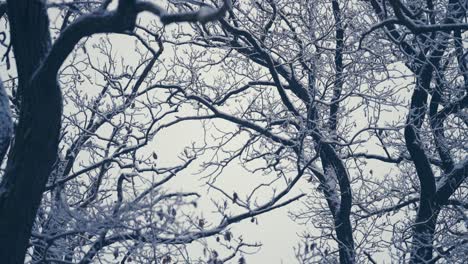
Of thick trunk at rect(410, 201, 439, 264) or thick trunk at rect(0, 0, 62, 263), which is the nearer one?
thick trunk at rect(0, 0, 62, 263)

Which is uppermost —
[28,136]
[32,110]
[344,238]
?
[344,238]

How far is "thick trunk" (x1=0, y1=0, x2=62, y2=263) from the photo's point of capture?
4156 mm

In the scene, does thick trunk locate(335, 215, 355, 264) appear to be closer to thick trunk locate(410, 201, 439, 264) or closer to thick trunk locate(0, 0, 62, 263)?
thick trunk locate(410, 201, 439, 264)

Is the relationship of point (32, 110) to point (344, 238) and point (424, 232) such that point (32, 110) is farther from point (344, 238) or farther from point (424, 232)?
point (424, 232)

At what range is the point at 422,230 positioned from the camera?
877 centimetres

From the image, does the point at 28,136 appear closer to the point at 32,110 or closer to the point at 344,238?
the point at 32,110

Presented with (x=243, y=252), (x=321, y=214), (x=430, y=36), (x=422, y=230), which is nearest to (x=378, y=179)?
(x=321, y=214)

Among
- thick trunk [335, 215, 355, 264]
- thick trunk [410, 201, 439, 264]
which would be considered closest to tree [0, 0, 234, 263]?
thick trunk [335, 215, 355, 264]

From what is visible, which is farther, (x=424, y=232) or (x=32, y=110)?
(x=424, y=232)

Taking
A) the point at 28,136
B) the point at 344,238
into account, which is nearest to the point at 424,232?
the point at 344,238

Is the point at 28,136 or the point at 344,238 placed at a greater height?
the point at 344,238

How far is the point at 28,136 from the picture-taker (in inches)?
167

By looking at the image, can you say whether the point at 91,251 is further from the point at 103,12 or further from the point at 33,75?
the point at 103,12

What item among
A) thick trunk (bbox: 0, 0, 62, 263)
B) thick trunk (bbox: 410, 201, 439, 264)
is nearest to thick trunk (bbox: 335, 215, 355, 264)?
thick trunk (bbox: 410, 201, 439, 264)
